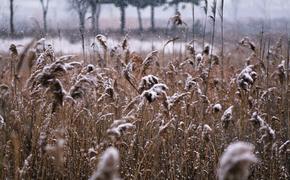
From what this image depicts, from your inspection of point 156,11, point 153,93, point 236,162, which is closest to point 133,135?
point 153,93

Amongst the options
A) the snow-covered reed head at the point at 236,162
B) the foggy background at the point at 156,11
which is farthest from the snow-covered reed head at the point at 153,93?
the foggy background at the point at 156,11

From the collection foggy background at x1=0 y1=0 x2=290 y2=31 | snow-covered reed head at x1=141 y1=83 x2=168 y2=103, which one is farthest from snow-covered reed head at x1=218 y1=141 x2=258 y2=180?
foggy background at x1=0 y1=0 x2=290 y2=31

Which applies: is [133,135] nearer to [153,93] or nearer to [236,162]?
[153,93]

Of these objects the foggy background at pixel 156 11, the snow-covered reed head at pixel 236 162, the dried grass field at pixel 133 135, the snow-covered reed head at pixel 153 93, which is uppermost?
the foggy background at pixel 156 11

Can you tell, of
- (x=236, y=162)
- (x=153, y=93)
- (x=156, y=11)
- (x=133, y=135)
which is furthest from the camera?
(x=156, y=11)

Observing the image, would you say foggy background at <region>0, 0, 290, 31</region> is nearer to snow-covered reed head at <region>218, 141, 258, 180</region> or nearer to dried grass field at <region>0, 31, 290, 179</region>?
dried grass field at <region>0, 31, 290, 179</region>

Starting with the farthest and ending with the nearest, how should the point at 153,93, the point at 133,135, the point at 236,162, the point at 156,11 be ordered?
the point at 156,11 → the point at 133,135 → the point at 153,93 → the point at 236,162

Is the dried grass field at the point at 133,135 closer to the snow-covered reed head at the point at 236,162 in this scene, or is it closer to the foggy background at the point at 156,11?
the snow-covered reed head at the point at 236,162

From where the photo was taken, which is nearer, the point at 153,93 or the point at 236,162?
the point at 236,162

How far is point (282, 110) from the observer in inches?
105

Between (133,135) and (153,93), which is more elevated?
(153,93)

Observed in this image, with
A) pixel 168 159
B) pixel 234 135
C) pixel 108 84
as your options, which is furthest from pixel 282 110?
pixel 108 84

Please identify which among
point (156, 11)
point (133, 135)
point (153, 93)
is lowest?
point (133, 135)

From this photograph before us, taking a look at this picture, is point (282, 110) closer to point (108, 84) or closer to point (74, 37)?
point (108, 84)
